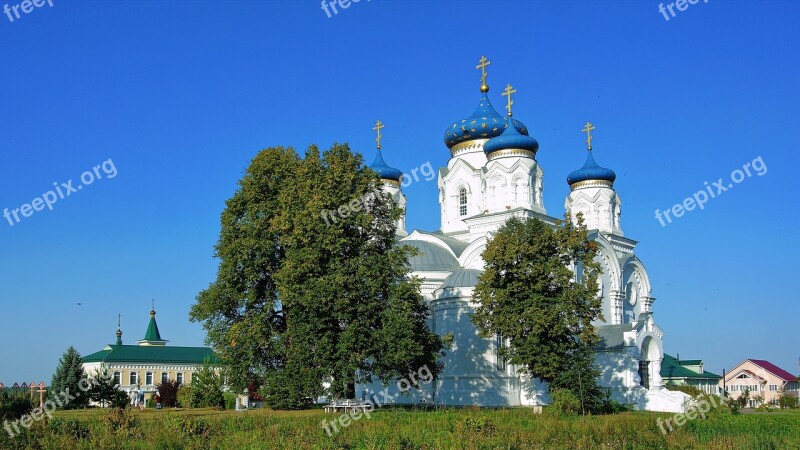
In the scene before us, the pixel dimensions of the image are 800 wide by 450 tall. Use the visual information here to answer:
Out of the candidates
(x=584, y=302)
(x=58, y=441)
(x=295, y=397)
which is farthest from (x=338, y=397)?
(x=58, y=441)

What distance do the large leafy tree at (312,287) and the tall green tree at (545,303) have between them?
3103 millimetres

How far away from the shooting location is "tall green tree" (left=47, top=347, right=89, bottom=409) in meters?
39.6

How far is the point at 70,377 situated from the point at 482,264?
22.2 metres

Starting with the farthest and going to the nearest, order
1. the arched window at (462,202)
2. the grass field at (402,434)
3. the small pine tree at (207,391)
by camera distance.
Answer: the arched window at (462,202)
the small pine tree at (207,391)
the grass field at (402,434)

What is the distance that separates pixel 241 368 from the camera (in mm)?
27875

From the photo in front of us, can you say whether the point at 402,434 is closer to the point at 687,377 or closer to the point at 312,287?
the point at 312,287

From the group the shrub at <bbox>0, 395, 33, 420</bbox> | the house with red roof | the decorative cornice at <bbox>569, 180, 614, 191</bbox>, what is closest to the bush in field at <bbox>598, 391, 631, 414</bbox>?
the shrub at <bbox>0, 395, 33, 420</bbox>

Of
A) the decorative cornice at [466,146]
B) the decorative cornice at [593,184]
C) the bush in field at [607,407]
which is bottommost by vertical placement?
the bush in field at [607,407]

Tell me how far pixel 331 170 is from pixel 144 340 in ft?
148

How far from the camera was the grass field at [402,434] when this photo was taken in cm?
1562

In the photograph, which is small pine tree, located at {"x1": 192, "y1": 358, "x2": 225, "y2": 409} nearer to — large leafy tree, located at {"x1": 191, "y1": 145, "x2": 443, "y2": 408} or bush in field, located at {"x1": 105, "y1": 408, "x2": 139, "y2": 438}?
large leafy tree, located at {"x1": 191, "y1": 145, "x2": 443, "y2": 408}

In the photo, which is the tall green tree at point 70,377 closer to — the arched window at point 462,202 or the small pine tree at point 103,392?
the small pine tree at point 103,392

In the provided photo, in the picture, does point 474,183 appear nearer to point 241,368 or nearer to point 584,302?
point 584,302

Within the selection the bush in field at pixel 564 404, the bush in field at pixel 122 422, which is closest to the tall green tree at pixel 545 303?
the bush in field at pixel 564 404
